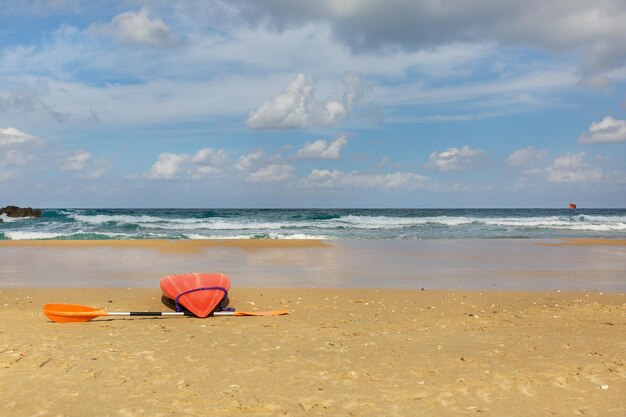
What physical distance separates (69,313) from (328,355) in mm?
4049

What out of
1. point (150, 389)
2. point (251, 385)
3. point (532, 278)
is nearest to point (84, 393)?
point (150, 389)

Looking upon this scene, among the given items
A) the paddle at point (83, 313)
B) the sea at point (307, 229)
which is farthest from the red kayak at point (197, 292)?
the sea at point (307, 229)

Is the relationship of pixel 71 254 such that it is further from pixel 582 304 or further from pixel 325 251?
pixel 582 304

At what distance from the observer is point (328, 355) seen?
18.1 feet

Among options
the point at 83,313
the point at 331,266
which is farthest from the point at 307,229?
the point at 83,313

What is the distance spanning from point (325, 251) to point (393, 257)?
3.31 m

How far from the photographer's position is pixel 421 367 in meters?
5.10

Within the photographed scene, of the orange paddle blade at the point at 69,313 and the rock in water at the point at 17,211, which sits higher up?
the rock in water at the point at 17,211

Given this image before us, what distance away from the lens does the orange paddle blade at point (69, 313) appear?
7.30 m

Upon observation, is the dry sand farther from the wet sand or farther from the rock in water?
the rock in water

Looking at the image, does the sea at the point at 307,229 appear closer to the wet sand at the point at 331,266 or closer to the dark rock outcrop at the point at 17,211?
the dark rock outcrop at the point at 17,211

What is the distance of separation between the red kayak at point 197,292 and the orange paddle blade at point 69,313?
1202 millimetres

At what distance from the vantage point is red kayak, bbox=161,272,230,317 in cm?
802

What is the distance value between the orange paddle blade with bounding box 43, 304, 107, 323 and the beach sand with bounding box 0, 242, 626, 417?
5.8 inches
